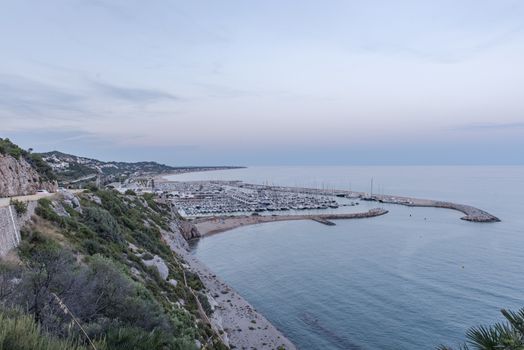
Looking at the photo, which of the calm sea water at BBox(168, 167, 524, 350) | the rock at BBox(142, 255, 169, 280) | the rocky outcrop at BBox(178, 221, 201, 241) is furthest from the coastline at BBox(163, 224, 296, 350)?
the rocky outcrop at BBox(178, 221, 201, 241)

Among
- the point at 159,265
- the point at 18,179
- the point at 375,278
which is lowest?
the point at 375,278

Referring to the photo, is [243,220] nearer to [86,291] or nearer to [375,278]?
[375,278]

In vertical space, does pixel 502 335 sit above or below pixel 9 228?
above

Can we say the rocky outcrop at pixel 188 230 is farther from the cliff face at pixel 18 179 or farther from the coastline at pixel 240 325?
the cliff face at pixel 18 179

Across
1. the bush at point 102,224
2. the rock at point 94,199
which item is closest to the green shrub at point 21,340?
Answer: the bush at point 102,224

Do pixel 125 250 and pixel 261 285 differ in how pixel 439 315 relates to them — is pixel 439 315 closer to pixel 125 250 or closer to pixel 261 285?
pixel 261 285

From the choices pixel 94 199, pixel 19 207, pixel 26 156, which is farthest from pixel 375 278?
pixel 26 156

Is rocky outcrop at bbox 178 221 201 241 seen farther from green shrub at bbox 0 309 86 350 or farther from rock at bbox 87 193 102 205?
green shrub at bbox 0 309 86 350
